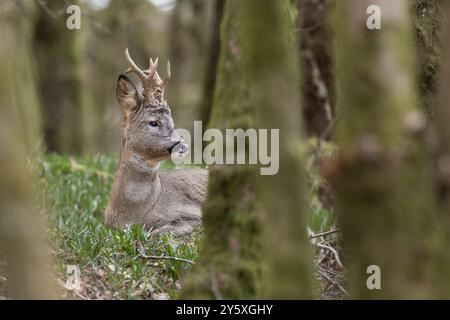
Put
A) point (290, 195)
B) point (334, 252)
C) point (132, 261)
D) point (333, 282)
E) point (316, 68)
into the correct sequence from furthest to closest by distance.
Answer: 1. point (316, 68)
2. point (334, 252)
3. point (132, 261)
4. point (333, 282)
5. point (290, 195)

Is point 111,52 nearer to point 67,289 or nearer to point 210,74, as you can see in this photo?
point 210,74

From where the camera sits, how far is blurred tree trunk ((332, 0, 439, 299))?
142 inches

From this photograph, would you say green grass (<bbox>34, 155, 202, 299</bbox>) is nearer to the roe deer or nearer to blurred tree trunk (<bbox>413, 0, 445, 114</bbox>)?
the roe deer

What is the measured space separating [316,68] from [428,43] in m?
6.04

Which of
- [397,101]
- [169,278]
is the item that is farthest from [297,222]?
[169,278]

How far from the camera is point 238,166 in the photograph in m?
5.53

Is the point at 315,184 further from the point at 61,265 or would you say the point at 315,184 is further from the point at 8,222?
the point at 8,222

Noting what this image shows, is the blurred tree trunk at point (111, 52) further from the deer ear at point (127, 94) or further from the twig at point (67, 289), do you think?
the twig at point (67, 289)

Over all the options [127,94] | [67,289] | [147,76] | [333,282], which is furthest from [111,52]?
[67,289]

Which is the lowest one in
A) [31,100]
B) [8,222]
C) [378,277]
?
[378,277]

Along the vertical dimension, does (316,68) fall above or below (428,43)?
above

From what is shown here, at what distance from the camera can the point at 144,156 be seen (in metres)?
8.66

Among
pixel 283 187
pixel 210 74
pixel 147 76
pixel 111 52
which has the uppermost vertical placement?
pixel 111 52

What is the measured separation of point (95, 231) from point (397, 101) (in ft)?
14.7
